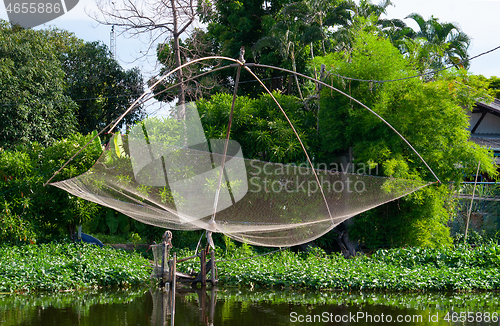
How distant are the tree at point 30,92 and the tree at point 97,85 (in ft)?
6.49

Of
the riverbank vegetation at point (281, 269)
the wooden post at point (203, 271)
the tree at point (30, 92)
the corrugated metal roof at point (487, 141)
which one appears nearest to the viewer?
the wooden post at point (203, 271)

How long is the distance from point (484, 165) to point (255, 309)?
14.9 ft

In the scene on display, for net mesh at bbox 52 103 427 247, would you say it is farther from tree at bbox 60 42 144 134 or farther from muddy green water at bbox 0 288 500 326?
tree at bbox 60 42 144 134

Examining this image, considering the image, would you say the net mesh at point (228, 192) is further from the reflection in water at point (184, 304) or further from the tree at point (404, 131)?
the tree at point (404, 131)

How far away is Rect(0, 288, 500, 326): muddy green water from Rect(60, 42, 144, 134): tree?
34.9 ft

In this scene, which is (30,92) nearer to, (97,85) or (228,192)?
(97,85)

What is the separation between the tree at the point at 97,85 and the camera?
50.9 feet

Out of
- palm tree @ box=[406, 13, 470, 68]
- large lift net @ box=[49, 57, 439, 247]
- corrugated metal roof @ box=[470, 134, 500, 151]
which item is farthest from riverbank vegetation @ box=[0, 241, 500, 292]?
palm tree @ box=[406, 13, 470, 68]

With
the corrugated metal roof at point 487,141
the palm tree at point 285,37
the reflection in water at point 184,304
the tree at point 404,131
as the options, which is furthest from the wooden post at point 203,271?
the corrugated metal roof at point 487,141

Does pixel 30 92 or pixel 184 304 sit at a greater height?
pixel 30 92

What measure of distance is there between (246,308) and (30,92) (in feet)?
32.0

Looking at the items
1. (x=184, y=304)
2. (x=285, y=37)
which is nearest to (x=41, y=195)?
(x=184, y=304)

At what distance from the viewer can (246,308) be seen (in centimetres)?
533

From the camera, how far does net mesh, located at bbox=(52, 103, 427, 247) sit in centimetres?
498
